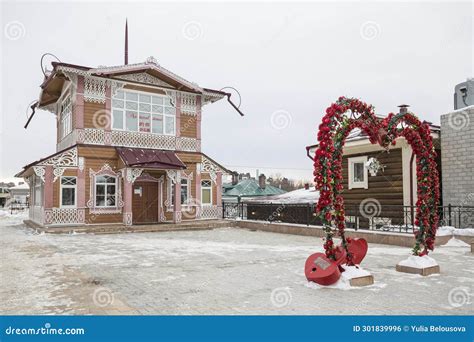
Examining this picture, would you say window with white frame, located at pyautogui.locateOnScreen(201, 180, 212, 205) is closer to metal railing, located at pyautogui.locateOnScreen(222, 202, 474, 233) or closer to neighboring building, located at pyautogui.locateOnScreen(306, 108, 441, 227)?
metal railing, located at pyautogui.locateOnScreen(222, 202, 474, 233)

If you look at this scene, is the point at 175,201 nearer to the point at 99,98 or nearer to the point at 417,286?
the point at 99,98

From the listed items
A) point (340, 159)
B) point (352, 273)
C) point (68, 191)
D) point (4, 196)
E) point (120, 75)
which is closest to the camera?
point (352, 273)

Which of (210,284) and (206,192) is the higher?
(206,192)

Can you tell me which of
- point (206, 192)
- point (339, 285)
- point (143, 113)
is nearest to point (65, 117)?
point (143, 113)

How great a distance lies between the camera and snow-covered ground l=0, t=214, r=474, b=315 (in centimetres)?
502

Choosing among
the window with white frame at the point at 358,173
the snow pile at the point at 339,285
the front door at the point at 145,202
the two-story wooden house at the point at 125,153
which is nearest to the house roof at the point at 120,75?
the two-story wooden house at the point at 125,153

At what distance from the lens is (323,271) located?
20.0ft

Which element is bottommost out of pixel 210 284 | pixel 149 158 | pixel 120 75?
pixel 210 284

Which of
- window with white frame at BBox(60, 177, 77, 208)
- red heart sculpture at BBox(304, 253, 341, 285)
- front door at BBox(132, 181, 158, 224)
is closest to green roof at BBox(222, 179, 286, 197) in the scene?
front door at BBox(132, 181, 158, 224)

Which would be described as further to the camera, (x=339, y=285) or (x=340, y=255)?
(x=340, y=255)

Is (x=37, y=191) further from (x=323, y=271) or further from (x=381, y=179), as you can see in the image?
(x=323, y=271)

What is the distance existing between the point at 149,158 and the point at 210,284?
1184 centimetres

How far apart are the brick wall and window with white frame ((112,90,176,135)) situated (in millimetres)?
12125
